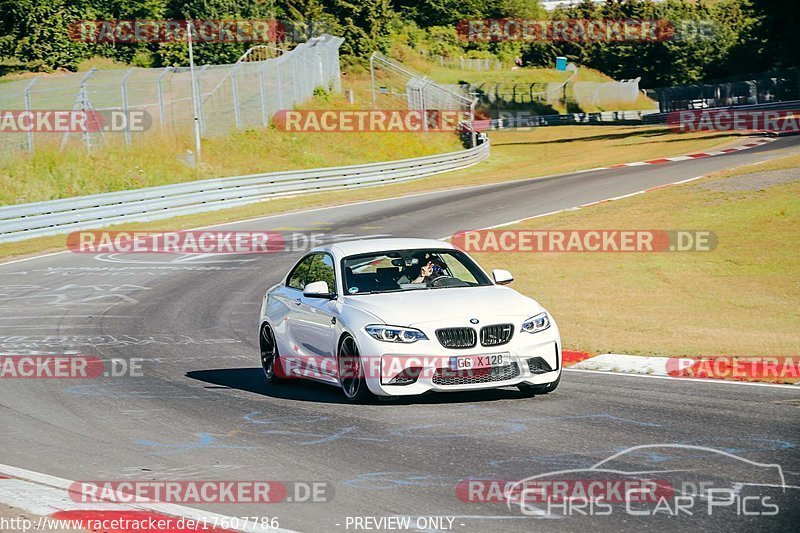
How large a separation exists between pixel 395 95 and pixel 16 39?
118 ft

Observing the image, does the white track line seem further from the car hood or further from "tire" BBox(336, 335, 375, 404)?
"tire" BBox(336, 335, 375, 404)

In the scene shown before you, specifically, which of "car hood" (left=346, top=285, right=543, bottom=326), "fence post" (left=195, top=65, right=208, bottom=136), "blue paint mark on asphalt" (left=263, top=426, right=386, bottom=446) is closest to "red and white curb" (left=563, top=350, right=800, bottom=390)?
"car hood" (left=346, top=285, right=543, bottom=326)

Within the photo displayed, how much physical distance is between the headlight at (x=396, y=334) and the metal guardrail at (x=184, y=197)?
21.1m

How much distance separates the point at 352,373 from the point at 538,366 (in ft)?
5.80

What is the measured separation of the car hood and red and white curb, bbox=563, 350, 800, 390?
7.64ft

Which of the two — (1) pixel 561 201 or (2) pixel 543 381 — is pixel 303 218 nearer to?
(1) pixel 561 201

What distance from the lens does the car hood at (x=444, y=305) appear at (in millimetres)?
10250

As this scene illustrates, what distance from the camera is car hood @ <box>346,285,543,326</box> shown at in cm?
1025

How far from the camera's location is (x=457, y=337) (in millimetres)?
10188

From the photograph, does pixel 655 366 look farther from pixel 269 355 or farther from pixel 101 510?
pixel 101 510

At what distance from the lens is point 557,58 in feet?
373

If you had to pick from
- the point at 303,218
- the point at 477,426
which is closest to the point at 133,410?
the point at 477,426

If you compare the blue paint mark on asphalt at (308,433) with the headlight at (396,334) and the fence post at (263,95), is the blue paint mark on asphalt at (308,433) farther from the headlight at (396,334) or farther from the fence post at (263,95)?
the fence post at (263,95)

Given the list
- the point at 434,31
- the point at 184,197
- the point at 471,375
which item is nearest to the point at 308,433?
the point at 471,375
